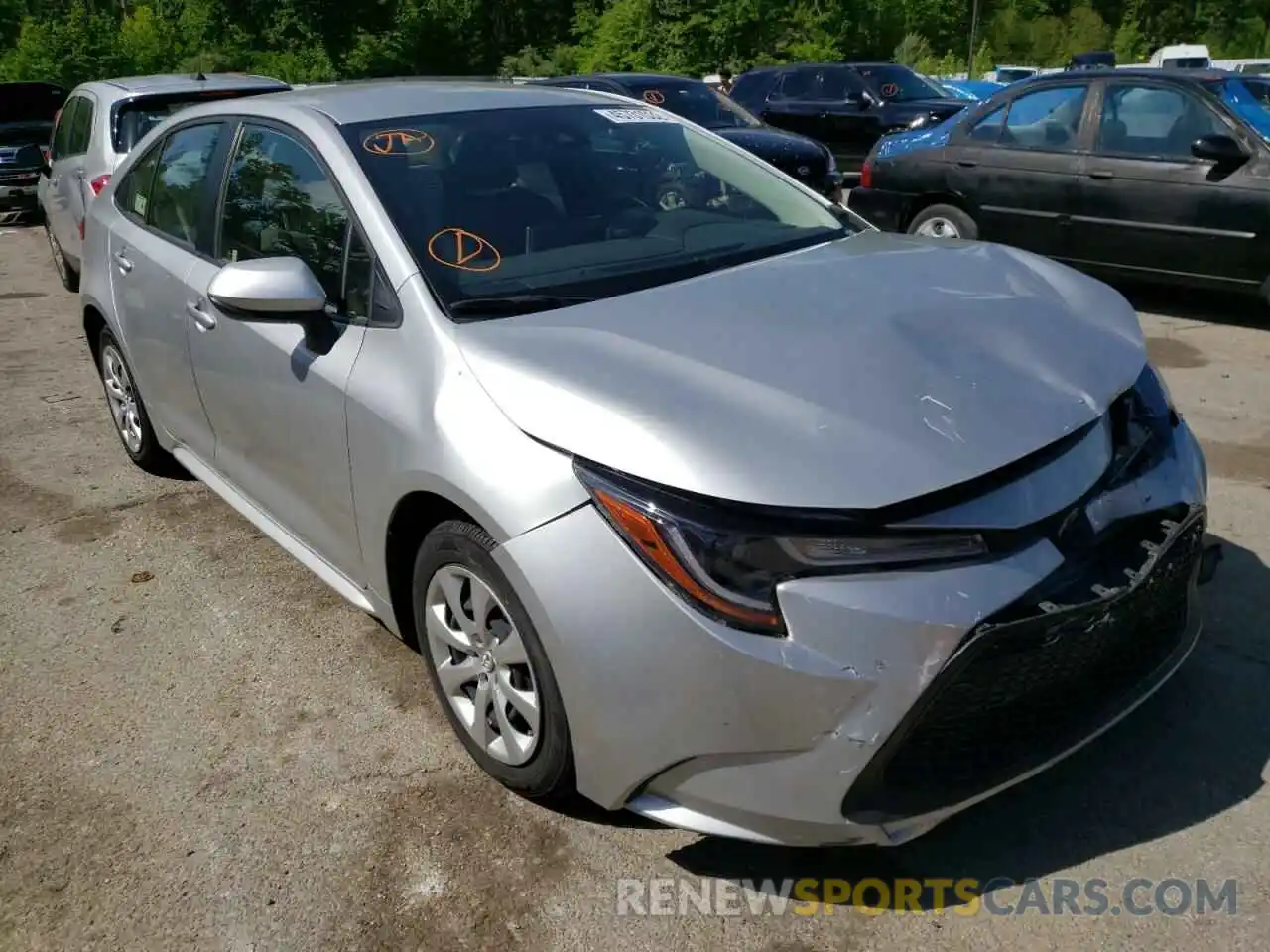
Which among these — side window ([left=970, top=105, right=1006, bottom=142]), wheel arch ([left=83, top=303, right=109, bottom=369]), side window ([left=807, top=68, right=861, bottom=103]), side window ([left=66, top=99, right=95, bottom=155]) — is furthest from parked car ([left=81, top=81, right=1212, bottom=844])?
side window ([left=807, top=68, right=861, bottom=103])

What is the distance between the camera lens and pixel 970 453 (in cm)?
219

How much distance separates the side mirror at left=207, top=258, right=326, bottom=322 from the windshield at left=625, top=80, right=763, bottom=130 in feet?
27.1

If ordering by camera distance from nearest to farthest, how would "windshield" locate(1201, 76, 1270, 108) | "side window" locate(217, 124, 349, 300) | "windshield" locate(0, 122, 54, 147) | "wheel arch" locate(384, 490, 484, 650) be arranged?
"wheel arch" locate(384, 490, 484, 650), "side window" locate(217, 124, 349, 300), "windshield" locate(1201, 76, 1270, 108), "windshield" locate(0, 122, 54, 147)

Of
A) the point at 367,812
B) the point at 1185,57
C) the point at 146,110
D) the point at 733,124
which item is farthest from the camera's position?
the point at 1185,57

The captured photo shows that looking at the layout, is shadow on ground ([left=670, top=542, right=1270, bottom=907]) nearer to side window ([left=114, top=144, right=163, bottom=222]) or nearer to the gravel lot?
the gravel lot

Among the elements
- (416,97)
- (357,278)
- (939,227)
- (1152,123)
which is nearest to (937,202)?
(939,227)

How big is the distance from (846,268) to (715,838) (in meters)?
1.54

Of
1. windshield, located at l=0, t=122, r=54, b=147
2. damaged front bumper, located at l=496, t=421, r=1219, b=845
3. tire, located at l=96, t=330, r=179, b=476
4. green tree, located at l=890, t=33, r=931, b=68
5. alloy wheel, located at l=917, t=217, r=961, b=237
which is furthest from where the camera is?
green tree, located at l=890, t=33, r=931, b=68

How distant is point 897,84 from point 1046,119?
7904 mm

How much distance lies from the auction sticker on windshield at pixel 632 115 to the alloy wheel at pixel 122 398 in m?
2.43

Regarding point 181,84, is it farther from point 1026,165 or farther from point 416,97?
point 1026,165

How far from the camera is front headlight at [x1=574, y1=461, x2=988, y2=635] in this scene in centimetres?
210

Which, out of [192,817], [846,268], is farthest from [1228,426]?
[192,817]

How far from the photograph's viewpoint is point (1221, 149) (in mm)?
6332
